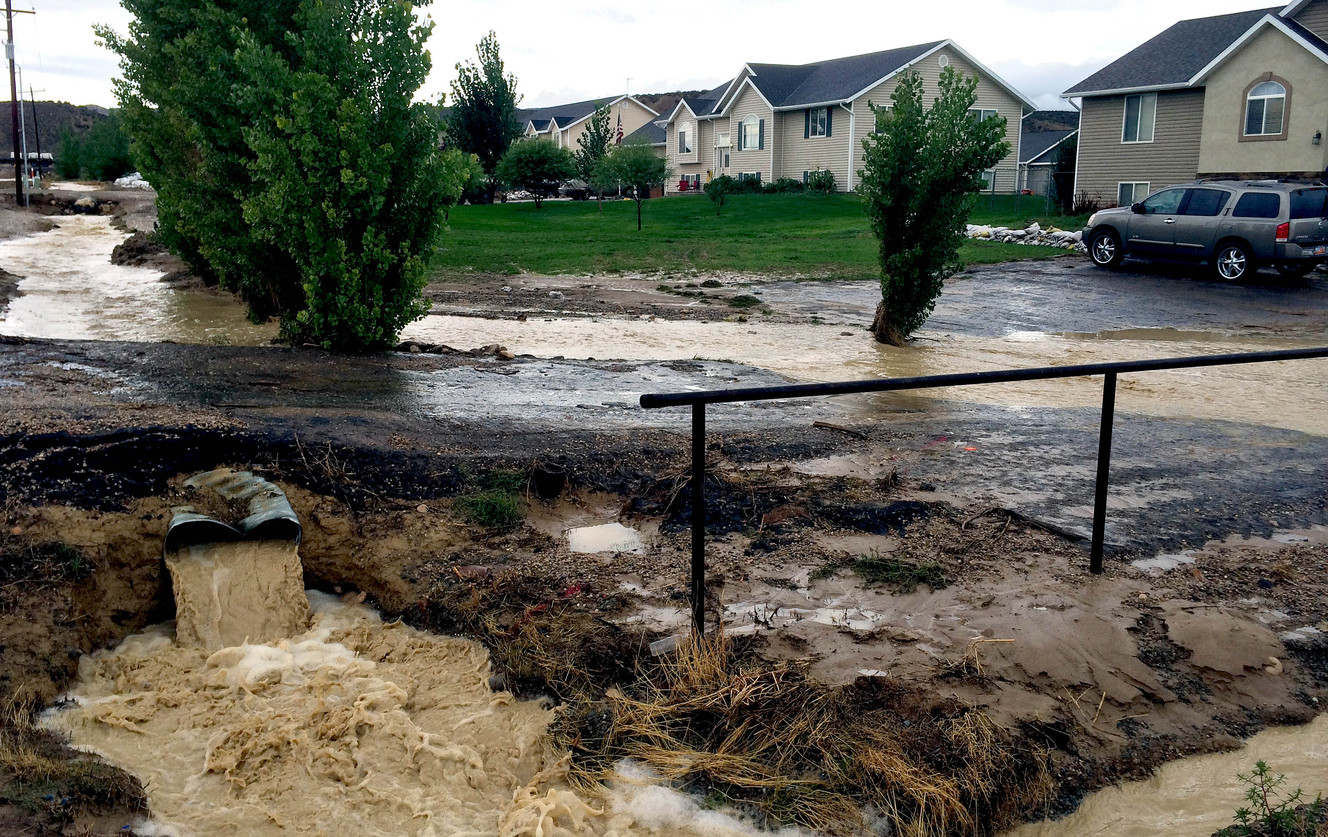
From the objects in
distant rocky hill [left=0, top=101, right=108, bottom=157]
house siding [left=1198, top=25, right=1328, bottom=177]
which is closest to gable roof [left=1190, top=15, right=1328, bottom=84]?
house siding [left=1198, top=25, right=1328, bottom=177]

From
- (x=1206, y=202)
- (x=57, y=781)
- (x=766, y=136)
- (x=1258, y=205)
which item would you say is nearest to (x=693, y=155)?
(x=766, y=136)

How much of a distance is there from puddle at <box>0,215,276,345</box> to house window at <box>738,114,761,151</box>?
31.9m

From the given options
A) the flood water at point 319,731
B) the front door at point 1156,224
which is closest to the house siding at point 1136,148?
the front door at point 1156,224

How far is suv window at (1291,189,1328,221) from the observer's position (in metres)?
20.4

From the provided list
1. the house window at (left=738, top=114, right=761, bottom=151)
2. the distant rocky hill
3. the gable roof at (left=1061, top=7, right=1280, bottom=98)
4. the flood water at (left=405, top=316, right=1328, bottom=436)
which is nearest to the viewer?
the flood water at (left=405, top=316, right=1328, bottom=436)

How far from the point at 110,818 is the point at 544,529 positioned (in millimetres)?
3034

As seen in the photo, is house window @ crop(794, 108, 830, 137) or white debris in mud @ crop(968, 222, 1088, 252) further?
house window @ crop(794, 108, 830, 137)

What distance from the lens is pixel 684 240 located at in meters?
31.3

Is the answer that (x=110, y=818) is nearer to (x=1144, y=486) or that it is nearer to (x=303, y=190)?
(x=1144, y=486)

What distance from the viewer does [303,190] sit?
36.7 feet

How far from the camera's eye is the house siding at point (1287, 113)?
2758 centimetres

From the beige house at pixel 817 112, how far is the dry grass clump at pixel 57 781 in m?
41.8

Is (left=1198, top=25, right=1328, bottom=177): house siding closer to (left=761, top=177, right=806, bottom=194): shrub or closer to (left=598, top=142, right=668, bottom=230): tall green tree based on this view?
(left=598, top=142, right=668, bottom=230): tall green tree

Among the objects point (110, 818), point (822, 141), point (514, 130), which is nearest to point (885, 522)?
point (110, 818)
